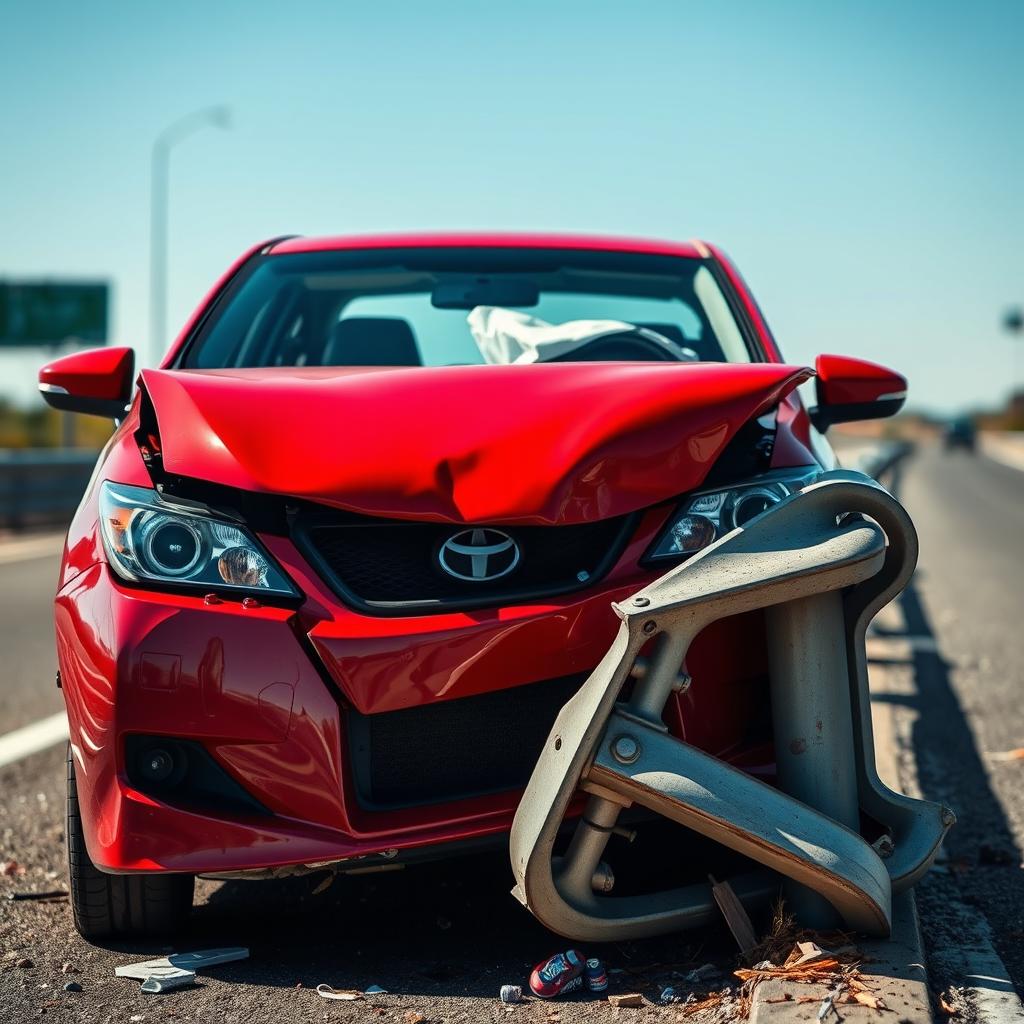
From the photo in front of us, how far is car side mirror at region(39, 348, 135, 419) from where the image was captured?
12.6 feet

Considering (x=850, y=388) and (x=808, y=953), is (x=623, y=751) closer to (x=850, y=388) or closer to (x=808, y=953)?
(x=808, y=953)

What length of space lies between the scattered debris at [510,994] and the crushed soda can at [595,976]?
14 centimetres

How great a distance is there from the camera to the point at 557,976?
2.76 metres

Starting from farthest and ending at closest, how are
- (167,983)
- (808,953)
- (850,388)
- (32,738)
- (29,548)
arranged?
(29,548) → (32,738) → (850,388) → (167,983) → (808,953)

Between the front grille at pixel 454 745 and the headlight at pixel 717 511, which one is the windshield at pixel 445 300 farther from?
the front grille at pixel 454 745

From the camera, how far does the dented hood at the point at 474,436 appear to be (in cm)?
279

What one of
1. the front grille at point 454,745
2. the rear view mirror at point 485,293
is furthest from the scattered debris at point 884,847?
the rear view mirror at point 485,293

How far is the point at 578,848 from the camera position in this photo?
Answer: 2605 millimetres

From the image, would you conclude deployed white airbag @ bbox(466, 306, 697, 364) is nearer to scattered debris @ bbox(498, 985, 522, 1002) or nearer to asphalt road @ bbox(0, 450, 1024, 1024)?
asphalt road @ bbox(0, 450, 1024, 1024)

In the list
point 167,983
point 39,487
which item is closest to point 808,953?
point 167,983

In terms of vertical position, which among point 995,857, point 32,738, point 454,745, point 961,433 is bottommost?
point 961,433

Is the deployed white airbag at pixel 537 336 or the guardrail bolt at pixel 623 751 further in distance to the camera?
the deployed white airbag at pixel 537 336

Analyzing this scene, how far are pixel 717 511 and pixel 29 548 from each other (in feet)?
42.9

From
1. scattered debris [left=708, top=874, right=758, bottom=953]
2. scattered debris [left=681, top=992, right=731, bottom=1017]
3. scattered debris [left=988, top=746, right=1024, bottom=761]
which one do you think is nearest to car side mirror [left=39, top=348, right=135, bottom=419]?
scattered debris [left=708, top=874, right=758, bottom=953]
